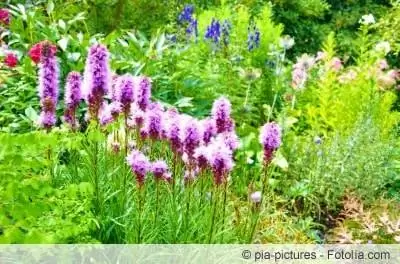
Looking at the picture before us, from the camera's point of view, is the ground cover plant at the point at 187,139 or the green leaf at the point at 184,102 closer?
the ground cover plant at the point at 187,139

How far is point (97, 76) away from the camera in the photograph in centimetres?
301

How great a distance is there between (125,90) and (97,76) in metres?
0.16

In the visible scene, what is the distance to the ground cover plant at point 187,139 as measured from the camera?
2932mm

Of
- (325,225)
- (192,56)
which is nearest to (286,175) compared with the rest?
(325,225)

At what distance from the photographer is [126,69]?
18.2 feet

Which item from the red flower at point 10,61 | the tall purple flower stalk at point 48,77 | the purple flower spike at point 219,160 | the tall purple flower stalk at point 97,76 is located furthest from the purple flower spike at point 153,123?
the red flower at point 10,61

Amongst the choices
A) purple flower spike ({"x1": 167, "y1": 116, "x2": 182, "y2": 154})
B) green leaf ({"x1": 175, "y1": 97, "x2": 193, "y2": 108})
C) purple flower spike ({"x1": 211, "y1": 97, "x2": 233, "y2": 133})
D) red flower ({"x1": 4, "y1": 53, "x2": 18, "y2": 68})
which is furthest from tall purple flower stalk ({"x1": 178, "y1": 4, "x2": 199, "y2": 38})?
purple flower spike ({"x1": 167, "y1": 116, "x2": 182, "y2": 154})

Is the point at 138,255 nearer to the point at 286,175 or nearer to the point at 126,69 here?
the point at 286,175

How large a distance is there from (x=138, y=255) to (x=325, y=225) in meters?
1.88

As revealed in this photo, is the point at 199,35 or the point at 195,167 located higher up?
the point at 199,35

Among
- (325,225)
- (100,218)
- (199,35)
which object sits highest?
(199,35)

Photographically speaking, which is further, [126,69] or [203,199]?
[126,69]

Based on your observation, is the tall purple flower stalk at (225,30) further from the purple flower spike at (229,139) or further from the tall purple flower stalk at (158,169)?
the tall purple flower stalk at (158,169)

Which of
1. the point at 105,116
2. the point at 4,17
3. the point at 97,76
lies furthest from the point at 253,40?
the point at 97,76
